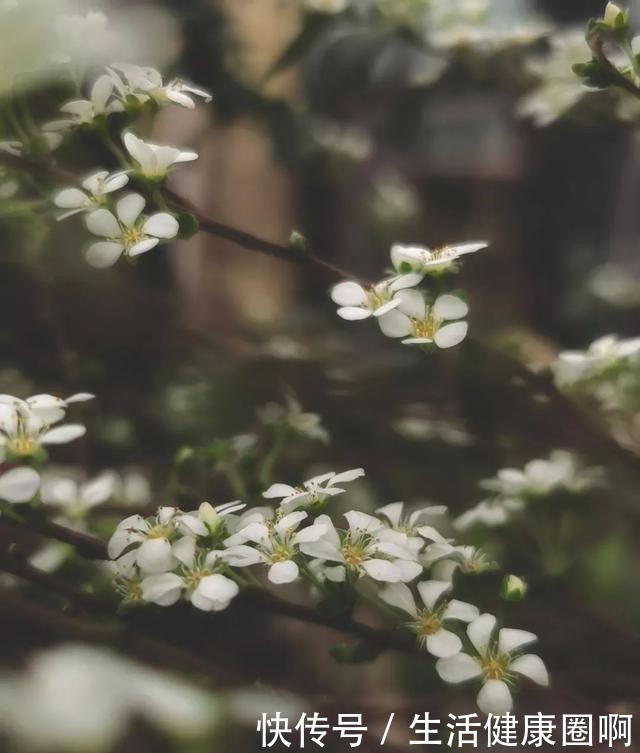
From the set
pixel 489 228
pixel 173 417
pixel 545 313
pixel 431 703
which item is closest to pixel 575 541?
pixel 431 703

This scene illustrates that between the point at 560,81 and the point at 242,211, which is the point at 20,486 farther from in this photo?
the point at 242,211

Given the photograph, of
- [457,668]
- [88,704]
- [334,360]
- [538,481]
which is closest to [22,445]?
[88,704]

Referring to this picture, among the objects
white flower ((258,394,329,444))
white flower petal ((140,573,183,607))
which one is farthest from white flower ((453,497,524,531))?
white flower petal ((140,573,183,607))

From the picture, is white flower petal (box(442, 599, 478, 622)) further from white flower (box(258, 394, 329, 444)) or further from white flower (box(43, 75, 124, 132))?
white flower (box(43, 75, 124, 132))

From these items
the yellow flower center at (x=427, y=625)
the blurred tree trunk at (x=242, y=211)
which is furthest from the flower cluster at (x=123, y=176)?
the blurred tree trunk at (x=242, y=211)

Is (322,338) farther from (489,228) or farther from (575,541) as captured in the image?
(489,228)

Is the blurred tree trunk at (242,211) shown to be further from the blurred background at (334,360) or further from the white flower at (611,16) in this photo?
the white flower at (611,16)
